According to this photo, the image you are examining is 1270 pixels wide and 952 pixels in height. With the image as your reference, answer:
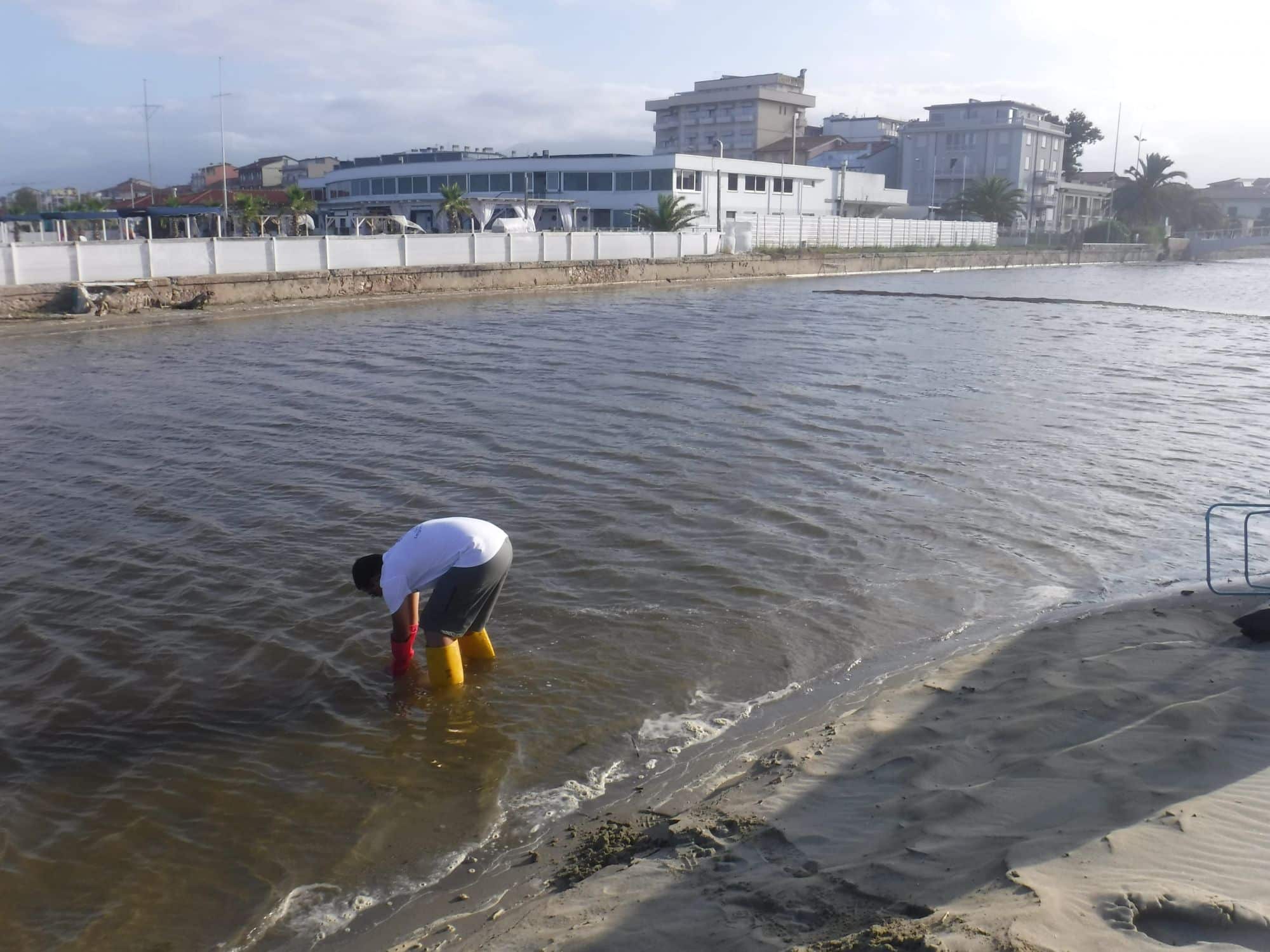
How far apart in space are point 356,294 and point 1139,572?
26.8 m

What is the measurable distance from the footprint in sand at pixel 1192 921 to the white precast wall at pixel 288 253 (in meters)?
27.0

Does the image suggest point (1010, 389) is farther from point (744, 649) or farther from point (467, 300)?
point (467, 300)

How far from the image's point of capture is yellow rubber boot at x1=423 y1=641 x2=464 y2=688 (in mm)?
6109

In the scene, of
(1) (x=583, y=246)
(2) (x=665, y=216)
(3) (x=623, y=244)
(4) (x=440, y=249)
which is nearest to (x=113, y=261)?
(4) (x=440, y=249)

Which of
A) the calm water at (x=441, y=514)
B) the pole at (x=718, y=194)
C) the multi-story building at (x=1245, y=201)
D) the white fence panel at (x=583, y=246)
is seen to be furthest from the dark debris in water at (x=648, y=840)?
the multi-story building at (x=1245, y=201)

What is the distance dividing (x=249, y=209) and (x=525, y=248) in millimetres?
14942

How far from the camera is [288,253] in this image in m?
29.8

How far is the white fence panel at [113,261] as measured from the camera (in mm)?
25641

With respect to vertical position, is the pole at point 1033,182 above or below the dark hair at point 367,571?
above

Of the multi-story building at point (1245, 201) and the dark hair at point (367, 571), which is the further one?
the multi-story building at point (1245, 201)

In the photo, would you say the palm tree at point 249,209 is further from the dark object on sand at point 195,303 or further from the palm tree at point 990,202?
the palm tree at point 990,202

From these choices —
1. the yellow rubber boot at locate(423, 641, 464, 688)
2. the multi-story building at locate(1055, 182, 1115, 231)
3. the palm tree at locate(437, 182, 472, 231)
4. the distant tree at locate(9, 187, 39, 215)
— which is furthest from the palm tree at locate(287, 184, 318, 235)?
the multi-story building at locate(1055, 182, 1115, 231)

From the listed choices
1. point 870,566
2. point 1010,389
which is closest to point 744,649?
point 870,566

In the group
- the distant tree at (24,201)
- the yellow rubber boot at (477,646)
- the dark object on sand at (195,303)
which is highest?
the distant tree at (24,201)
